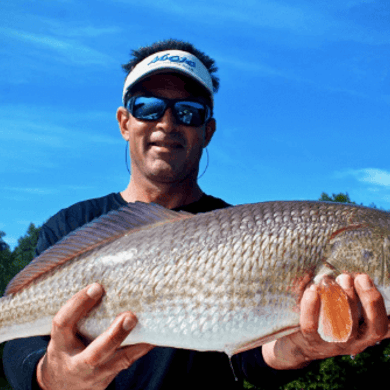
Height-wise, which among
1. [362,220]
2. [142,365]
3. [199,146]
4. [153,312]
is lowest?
[142,365]

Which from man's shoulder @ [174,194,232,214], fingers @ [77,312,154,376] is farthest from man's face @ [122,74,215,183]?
fingers @ [77,312,154,376]

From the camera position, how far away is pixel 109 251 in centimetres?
347

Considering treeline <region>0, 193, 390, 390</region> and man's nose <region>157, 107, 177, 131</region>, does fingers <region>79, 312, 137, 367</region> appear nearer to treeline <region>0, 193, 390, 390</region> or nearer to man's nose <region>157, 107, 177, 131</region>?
man's nose <region>157, 107, 177, 131</region>

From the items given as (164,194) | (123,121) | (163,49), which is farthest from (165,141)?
(163,49)

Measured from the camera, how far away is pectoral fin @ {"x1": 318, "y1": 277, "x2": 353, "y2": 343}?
3.17 meters

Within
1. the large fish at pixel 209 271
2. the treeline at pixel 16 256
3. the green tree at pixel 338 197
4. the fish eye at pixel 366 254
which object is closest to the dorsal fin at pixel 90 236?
the large fish at pixel 209 271

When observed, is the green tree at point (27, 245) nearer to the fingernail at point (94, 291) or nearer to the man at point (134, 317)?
the man at point (134, 317)

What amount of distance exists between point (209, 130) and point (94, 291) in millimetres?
2907

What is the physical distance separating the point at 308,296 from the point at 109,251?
4.79ft

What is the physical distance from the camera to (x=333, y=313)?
321 centimetres

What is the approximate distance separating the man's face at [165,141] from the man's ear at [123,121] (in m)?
0.42

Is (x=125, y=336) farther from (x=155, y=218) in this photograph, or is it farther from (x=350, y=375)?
(x=350, y=375)

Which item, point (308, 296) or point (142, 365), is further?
point (142, 365)

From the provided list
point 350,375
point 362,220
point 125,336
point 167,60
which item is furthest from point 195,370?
point 350,375
